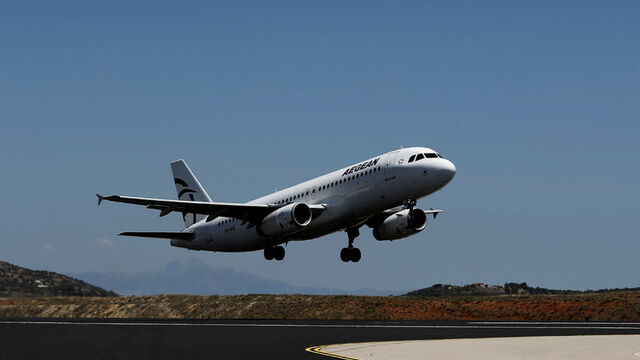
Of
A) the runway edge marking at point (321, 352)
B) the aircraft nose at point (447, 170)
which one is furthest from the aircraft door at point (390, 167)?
the runway edge marking at point (321, 352)

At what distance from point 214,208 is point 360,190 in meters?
11.5

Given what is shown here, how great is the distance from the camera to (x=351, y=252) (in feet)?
216

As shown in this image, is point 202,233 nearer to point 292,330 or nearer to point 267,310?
point 267,310

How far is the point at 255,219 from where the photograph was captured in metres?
63.1

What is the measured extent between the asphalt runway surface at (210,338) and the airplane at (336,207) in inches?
376

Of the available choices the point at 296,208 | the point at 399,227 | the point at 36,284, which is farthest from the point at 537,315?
the point at 36,284

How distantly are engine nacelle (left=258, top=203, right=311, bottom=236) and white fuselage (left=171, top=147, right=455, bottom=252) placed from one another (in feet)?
3.16

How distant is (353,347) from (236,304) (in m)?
45.7

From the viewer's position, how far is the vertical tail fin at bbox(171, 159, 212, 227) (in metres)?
82.2

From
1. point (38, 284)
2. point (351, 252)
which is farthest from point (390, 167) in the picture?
point (38, 284)

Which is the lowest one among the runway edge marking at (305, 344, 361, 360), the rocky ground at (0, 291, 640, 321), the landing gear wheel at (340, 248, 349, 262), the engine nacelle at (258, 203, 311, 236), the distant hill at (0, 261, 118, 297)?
the runway edge marking at (305, 344, 361, 360)

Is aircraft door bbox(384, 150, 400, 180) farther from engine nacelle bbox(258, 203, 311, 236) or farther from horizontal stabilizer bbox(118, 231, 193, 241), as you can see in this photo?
horizontal stabilizer bbox(118, 231, 193, 241)

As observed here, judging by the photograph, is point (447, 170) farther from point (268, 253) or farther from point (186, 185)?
point (186, 185)

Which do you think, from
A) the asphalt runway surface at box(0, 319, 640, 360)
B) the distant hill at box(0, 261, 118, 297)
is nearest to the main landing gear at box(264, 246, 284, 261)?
the asphalt runway surface at box(0, 319, 640, 360)
